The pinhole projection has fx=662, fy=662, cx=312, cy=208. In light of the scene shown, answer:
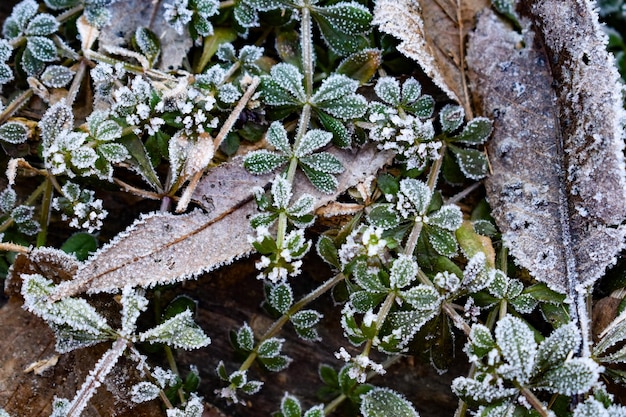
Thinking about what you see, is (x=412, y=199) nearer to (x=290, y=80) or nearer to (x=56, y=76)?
(x=290, y=80)

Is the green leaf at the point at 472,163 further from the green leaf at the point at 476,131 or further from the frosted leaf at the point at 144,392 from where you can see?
the frosted leaf at the point at 144,392

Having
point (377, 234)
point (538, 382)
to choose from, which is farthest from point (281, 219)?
point (538, 382)

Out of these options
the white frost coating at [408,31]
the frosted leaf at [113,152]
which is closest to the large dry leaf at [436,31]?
the white frost coating at [408,31]

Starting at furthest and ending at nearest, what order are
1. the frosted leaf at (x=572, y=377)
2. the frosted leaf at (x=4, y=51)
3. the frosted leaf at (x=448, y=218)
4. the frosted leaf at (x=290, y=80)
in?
the frosted leaf at (x=4, y=51)
the frosted leaf at (x=290, y=80)
the frosted leaf at (x=448, y=218)
the frosted leaf at (x=572, y=377)

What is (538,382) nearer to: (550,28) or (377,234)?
(377,234)

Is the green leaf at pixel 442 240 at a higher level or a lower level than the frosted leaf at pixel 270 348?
higher

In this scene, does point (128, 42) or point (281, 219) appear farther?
point (128, 42)
